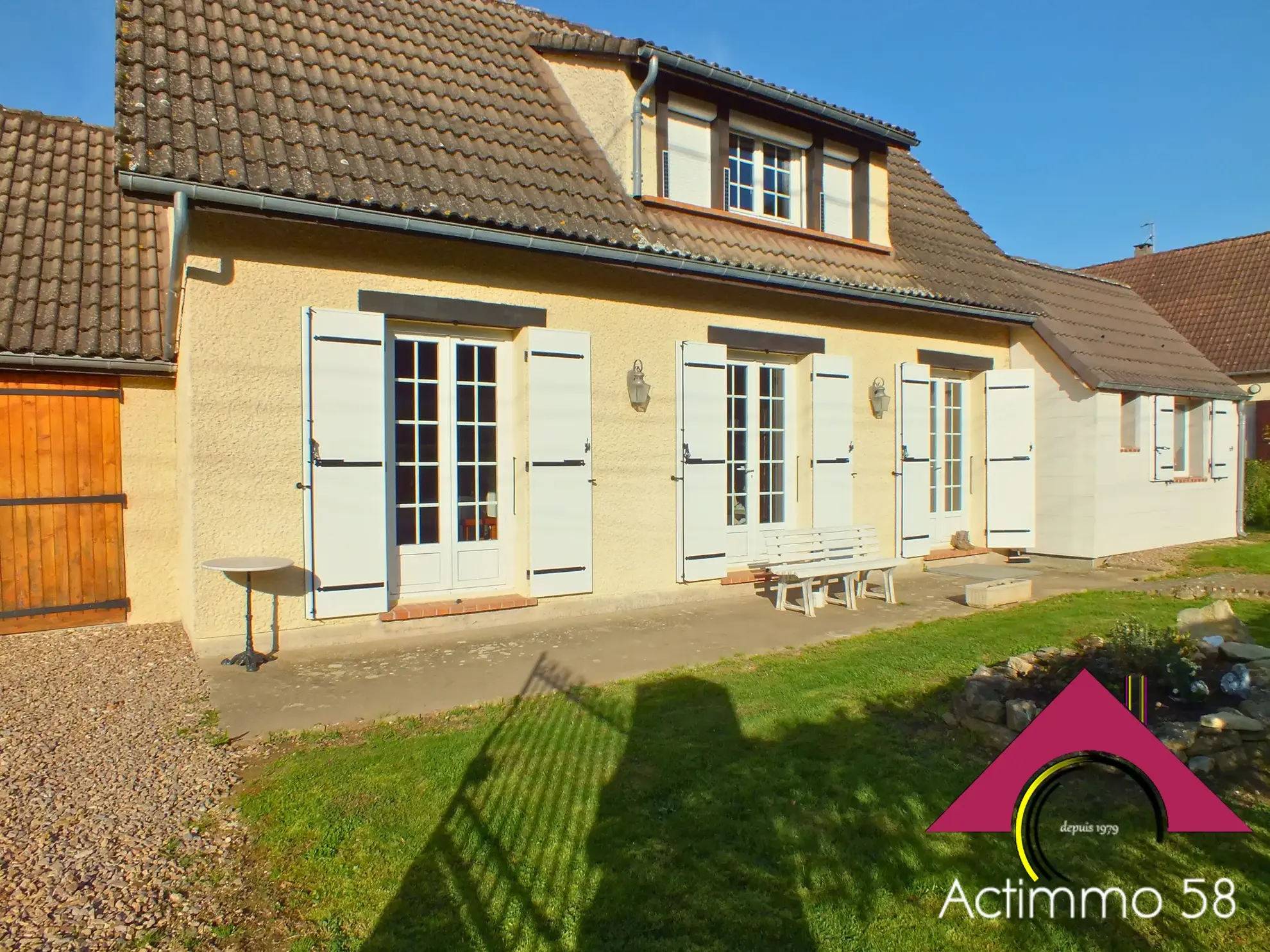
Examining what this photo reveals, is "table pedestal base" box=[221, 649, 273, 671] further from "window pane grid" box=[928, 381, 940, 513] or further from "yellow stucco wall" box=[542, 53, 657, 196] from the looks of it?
"window pane grid" box=[928, 381, 940, 513]

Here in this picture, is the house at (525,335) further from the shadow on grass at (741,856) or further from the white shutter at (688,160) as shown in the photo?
the shadow on grass at (741,856)

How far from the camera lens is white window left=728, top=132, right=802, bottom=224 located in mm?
8281

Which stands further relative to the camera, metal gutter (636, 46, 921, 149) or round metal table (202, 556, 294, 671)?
metal gutter (636, 46, 921, 149)

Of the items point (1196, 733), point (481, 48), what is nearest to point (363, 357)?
point (481, 48)

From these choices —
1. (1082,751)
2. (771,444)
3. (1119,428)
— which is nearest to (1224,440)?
(1119,428)

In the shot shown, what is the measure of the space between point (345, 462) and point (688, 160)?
14.6 ft

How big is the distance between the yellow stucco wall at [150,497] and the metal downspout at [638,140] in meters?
4.44

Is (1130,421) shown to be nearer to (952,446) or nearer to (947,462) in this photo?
(952,446)

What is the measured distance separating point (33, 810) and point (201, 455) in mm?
2587

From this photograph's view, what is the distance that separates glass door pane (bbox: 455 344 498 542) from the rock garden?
391 centimetres

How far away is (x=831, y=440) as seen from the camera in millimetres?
8219

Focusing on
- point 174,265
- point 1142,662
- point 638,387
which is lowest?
point 1142,662

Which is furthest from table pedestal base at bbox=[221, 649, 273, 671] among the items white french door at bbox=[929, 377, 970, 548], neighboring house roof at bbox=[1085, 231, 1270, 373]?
neighboring house roof at bbox=[1085, 231, 1270, 373]

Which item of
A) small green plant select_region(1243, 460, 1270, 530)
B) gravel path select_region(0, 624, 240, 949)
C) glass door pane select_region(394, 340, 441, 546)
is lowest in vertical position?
gravel path select_region(0, 624, 240, 949)
